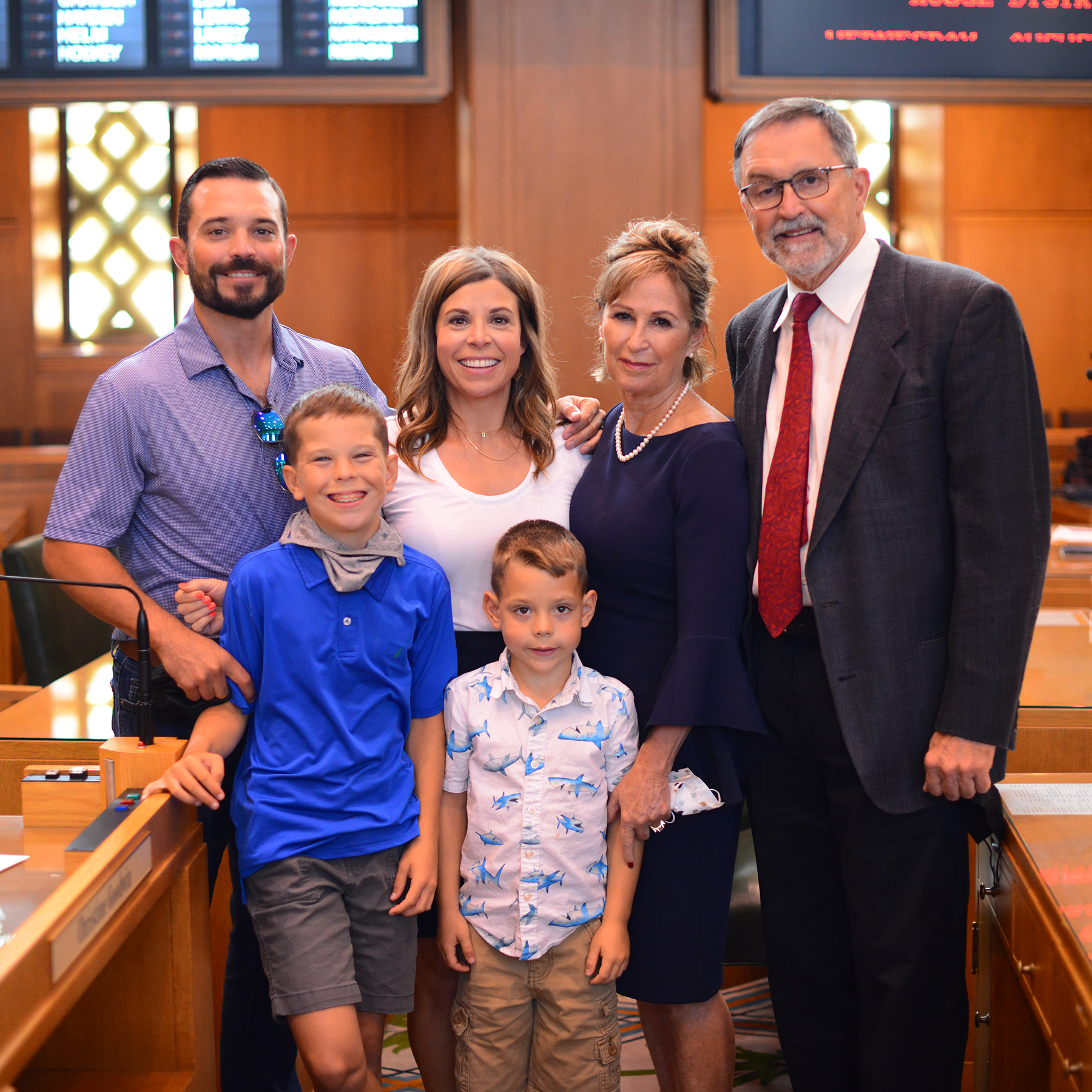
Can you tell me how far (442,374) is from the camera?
2.02 meters

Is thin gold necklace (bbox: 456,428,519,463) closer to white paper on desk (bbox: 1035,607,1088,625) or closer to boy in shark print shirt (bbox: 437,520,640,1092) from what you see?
boy in shark print shirt (bbox: 437,520,640,1092)

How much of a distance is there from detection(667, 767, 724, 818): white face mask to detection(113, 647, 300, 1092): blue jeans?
751mm

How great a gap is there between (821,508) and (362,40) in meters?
1.92

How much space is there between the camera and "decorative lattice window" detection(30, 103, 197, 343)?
702 cm

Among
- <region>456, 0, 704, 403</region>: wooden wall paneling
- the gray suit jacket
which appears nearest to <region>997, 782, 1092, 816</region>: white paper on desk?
the gray suit jacket

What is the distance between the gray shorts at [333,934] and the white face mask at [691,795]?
0.44 metres

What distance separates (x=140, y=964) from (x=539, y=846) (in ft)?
2.03

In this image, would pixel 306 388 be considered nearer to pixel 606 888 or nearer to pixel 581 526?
pixel 581 526

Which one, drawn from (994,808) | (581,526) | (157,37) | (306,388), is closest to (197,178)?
(306,388)

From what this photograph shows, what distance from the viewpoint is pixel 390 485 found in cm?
183

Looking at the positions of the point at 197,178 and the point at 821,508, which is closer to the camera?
the point at 821,508

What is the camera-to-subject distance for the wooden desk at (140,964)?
1474mm

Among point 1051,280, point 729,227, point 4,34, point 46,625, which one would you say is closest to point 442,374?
point 4,34

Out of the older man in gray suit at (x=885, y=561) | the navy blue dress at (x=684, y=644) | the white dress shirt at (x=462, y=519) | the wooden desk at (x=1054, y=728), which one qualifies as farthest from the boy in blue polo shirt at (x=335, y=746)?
the wooden desk at (x=1054, y=728)
